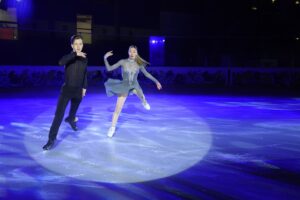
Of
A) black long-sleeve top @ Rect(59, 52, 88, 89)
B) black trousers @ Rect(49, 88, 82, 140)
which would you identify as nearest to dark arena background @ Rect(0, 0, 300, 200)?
black trousers @ Rect(49, 88, 82, 140)

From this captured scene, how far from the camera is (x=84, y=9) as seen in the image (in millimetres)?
26203

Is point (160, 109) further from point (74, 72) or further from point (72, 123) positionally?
point (74, 72)

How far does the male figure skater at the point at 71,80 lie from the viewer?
662cm

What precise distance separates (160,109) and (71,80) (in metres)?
5.95

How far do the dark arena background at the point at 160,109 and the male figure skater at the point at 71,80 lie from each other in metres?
0.41

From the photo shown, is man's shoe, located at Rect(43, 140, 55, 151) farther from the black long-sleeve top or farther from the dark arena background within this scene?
the black long-sleeve top

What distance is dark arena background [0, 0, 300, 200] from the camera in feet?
16.3

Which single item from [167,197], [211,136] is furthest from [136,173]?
[211,136]

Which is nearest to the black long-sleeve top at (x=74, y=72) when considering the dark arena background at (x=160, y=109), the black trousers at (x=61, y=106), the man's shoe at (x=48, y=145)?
the black trousers at (x=61, y=106)

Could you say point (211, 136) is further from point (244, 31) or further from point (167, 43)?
point (244, 31)

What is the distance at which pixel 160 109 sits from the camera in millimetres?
12617

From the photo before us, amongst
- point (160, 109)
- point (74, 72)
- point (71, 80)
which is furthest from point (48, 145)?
point (160, 109)

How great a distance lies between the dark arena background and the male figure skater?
1.33ft

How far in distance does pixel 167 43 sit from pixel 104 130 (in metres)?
18.2
